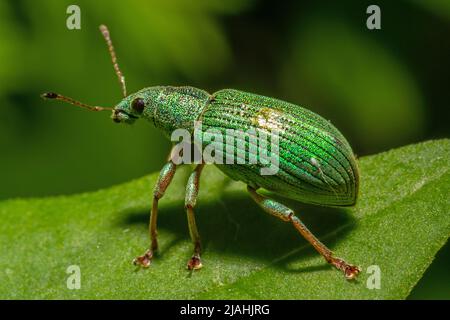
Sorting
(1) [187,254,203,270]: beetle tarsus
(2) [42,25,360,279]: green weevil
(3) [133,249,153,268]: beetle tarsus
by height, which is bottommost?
(3) [133,249,153,268]: beetle tarsus

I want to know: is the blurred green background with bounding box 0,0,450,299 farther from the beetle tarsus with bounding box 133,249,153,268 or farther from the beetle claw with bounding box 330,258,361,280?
the beetle claw with bounding box 330,258,361,280

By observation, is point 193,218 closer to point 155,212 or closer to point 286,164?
point 155,212

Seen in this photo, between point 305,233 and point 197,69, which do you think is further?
point 197,69

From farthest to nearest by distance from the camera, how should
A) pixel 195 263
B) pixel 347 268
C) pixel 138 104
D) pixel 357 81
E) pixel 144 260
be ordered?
pixel 357 81 → pixel 138 104 → pixel 144 260 → pixel 195 263 → pixel 347 268

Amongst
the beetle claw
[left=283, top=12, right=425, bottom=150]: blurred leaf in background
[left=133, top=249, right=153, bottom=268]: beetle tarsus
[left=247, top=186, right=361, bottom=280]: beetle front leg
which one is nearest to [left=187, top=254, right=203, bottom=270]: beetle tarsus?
[left=133, top=249, right=153, bottom=268]: beetle tarsus

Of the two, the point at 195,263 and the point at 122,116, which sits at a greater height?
the point at 122,116

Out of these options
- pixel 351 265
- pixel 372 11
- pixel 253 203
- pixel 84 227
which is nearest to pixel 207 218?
pixel 253 203

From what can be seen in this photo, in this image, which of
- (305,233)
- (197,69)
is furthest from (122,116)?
(305,233)

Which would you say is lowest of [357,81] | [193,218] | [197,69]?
[193,218]
